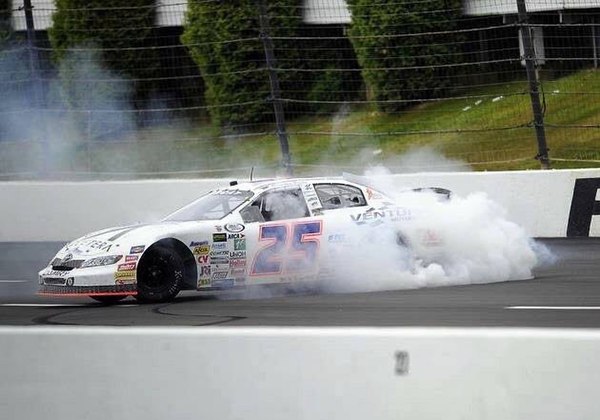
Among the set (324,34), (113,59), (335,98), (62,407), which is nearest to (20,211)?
(113,59)

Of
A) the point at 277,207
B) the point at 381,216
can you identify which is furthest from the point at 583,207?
the point at 277,207

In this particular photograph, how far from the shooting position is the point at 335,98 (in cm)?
2027

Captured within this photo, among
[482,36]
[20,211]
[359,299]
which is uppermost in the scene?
[482,36]

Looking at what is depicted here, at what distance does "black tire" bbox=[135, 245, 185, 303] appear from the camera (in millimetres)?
12133

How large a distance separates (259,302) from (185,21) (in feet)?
32.8

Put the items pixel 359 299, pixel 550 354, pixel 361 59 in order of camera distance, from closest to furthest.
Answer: pixel 550 354 → pixel 359 299 → pixel 361 59

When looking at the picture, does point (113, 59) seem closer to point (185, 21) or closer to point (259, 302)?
point (185, 21)

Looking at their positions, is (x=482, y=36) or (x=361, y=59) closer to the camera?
(x=482, y=36)

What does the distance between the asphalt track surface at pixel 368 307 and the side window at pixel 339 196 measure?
95 cm

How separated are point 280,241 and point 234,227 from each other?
451mm

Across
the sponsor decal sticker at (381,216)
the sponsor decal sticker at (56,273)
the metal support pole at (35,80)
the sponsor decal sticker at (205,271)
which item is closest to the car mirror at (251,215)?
the sponsor decal sticker at (205,271)

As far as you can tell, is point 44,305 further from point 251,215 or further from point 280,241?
point 280,241

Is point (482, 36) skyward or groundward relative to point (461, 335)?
skyward

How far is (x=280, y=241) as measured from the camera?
488 inches
